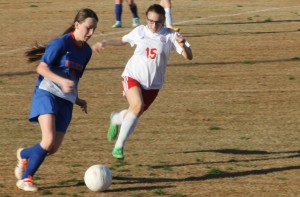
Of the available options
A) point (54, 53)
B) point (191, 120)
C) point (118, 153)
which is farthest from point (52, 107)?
point (191, 120)

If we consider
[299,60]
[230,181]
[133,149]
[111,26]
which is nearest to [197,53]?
[299,60]

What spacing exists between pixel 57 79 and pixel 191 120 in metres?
4.83

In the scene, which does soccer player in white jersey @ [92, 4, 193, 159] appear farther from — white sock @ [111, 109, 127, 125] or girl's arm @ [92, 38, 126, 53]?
white sock @ [111, 109, 127, 125]

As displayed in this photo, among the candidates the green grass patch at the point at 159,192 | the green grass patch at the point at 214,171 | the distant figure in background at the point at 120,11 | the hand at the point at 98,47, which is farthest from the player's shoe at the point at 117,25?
the green grass patch at the point at 159,192

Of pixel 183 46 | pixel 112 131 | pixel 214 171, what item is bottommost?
pixel 214 171

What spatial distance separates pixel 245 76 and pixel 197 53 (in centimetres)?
298

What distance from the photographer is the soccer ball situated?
29.7 ft

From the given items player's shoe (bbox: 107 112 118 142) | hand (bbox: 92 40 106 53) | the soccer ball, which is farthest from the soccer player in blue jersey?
player's shoe (bbox: 107 112 118 142)

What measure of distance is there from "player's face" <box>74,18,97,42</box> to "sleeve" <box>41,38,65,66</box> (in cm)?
21

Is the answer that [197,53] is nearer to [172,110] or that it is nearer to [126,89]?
[172,110]

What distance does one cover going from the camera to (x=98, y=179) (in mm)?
9023

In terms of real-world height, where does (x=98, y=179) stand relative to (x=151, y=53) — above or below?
below

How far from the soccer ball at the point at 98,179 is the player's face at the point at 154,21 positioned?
211 cm

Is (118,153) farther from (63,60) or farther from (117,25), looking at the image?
(117,25)
